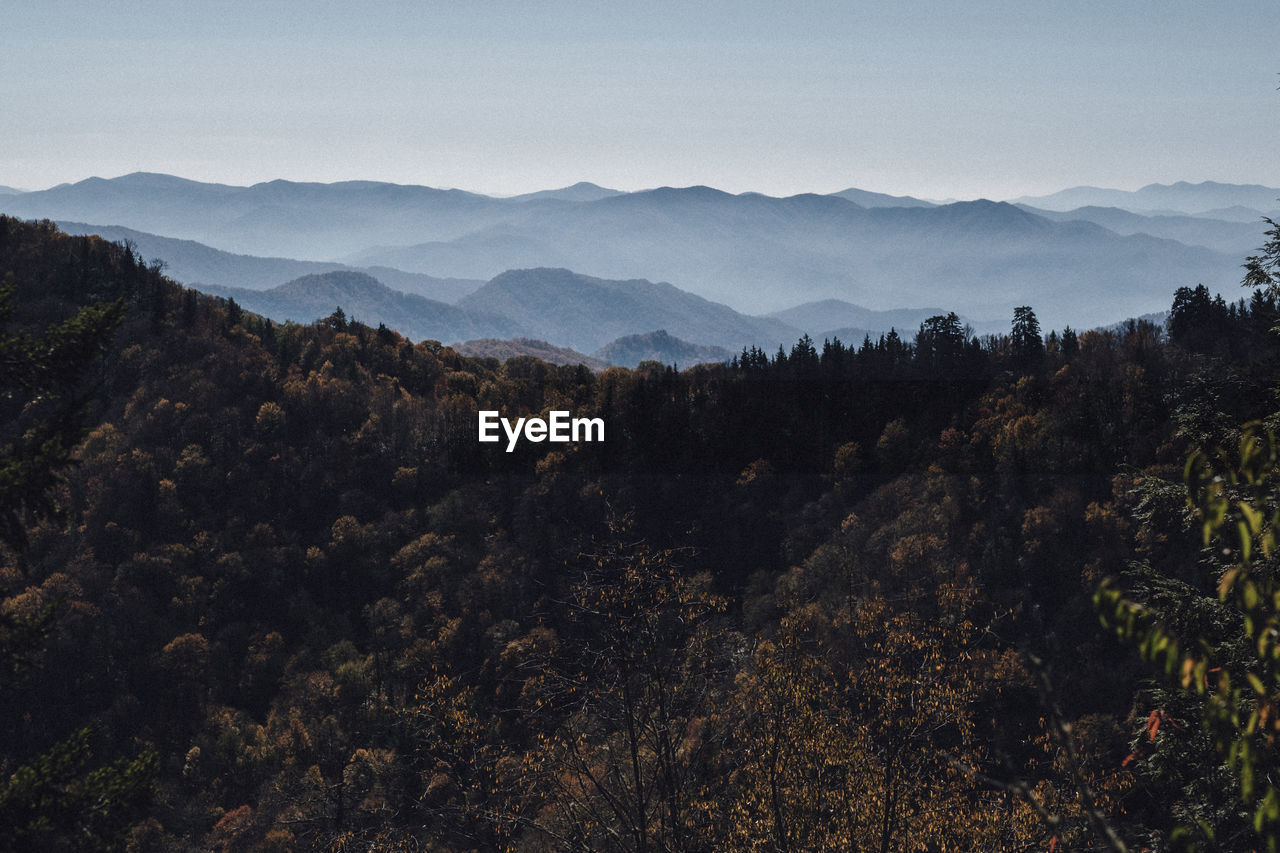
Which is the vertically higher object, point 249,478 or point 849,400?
point 849,400

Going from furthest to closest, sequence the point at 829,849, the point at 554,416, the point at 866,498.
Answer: the point at 554,416, the point at 866,498, the point at 829,849

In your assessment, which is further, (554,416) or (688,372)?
(688,372)

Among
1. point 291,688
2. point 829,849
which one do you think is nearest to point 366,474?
point 291,688

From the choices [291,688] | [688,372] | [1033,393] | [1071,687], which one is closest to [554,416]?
[688,372]

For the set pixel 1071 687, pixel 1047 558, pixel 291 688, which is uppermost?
pixel 1047 558

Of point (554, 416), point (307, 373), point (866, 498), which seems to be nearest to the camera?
point (866, 498)

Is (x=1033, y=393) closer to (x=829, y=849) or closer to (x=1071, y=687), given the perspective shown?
(x=1071, y=687)
